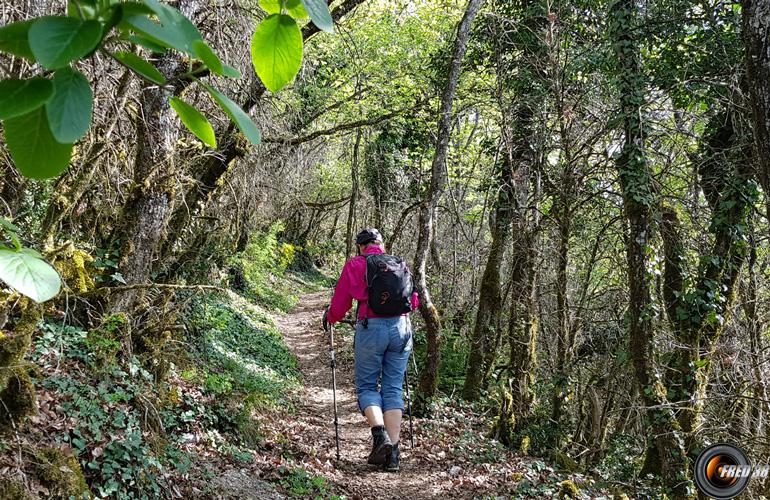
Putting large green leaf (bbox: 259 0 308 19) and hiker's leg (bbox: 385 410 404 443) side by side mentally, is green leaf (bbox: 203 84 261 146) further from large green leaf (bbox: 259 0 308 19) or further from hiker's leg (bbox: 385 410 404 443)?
hiker's leg (bbox: 385 410 404 443)

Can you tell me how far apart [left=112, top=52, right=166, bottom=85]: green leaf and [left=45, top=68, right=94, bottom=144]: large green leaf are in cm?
16

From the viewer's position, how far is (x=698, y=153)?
6770mm

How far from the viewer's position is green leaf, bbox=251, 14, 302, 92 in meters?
0.76

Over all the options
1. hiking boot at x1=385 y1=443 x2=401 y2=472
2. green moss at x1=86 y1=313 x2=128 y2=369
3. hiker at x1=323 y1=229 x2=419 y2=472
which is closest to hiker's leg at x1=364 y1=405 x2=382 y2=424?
hiker at x1=323 y1=229 x2=419 y2=472

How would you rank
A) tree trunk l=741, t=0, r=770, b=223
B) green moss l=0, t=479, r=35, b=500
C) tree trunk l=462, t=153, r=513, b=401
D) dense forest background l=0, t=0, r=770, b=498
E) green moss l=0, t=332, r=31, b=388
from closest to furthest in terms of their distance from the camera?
tree trunk l=741, t=0, r=770, b=223
green moss l=0, t=479, r=35, b=500
green moss l=0, t=332, r=31, b=388
dense forest background l=0, t=0, r=770, b=498
tree trunk l=462, t=153, r=513, b=401

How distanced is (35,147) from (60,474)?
3313mm

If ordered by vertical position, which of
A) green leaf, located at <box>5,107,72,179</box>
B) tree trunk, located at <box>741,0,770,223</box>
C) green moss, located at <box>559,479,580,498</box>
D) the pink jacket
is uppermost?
tree trunk, located at <box>741,0,770,223</box>

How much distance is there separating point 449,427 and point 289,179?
784 cm

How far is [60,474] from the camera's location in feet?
10.4

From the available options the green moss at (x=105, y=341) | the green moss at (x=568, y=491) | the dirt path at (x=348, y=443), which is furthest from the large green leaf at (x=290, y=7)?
the green moss at (x=568, y=491)

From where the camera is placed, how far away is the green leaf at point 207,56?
2.08 feet

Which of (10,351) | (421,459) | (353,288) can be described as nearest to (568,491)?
(421,459)

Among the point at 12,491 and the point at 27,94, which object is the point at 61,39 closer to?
the point at 27,94

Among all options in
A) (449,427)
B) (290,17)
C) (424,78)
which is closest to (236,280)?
(424,78)
